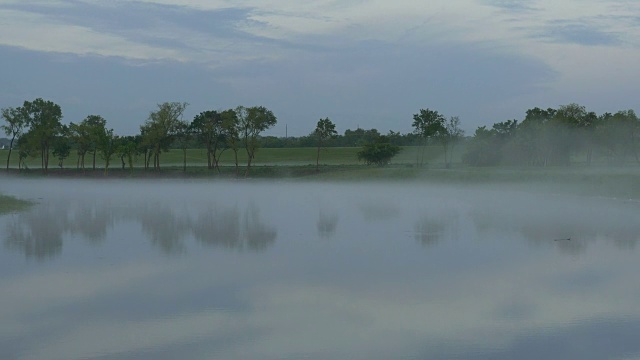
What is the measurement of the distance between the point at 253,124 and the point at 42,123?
19.8 metres

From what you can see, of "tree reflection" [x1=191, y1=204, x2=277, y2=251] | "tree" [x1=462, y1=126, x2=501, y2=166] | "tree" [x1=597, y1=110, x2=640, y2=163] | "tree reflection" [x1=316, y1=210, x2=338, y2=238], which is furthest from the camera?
"tree" [x1=462, y1=126, x2=501, y2=166]

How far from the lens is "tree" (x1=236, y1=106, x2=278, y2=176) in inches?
2911

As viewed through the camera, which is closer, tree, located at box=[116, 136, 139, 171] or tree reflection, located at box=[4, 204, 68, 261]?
tree reflection, located at box=[4, 204, 68, 261]

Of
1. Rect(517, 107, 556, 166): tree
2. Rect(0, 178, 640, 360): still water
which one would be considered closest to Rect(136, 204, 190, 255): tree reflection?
Rect(0, 178, 640, 360): still water

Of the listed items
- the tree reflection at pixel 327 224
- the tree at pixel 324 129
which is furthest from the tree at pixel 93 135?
the tree reflection at pixel 327 224

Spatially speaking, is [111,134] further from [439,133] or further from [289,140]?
[289,140]

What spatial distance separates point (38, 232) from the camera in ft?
76.3

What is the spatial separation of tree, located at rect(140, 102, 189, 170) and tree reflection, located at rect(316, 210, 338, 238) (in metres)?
46.4

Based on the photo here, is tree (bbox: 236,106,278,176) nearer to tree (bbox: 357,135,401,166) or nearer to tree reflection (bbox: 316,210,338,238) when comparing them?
tree (bbox: 357,135,401,166)

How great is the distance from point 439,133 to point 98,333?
64.5 metres

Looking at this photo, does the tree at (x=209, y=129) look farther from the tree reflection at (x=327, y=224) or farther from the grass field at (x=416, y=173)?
the tree reflection at (x=327, y=224)

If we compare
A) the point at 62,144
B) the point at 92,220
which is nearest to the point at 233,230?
the point at 92,220

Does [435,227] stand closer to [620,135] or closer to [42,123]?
[620,135]

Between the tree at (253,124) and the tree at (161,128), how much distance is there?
7135 mm
